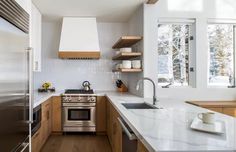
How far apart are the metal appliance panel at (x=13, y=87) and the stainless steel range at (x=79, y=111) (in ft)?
7.45

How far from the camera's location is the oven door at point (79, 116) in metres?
4.82

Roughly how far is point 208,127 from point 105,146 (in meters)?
2.83

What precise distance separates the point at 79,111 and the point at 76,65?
1.15 m

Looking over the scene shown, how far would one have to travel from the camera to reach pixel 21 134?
227 centimetres

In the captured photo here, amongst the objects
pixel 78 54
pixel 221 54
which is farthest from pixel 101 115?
pixel 221 54

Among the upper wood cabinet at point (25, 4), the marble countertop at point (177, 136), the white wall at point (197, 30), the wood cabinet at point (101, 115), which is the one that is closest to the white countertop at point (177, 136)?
the marble countertop at point (177, 136)

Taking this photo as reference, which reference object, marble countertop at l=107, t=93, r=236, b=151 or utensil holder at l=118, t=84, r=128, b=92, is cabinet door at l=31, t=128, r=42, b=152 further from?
utensil holder at l=118, t=84, r=128, b=92

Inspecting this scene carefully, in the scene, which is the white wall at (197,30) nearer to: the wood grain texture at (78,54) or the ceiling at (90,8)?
the ceiling at (90,8)

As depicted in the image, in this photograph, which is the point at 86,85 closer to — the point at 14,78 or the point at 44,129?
the point at 44,129

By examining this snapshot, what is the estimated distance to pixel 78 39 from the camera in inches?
195

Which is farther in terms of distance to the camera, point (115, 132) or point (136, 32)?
point (136, 32)

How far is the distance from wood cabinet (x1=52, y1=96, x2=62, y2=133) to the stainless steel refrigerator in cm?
227

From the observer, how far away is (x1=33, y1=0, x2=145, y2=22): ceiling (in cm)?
400

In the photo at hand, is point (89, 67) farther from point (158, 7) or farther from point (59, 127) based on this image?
point (158, 7)
